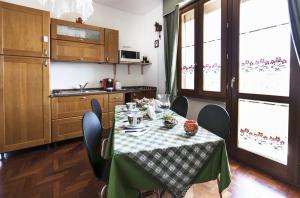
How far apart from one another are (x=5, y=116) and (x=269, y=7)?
11.9ft

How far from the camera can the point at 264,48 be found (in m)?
2.25

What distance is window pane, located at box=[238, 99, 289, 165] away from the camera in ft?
6.90

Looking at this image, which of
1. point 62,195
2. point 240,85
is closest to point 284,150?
point 240,85

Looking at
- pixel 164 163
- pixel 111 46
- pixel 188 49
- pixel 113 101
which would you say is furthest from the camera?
pixel 111 46

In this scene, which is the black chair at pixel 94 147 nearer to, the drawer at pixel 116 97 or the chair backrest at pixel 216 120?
the chair backrest at pixel 216 120

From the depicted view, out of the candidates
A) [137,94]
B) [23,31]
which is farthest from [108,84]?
[23,31]

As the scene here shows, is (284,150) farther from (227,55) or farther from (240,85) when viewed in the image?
(227,55)

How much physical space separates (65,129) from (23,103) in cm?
75

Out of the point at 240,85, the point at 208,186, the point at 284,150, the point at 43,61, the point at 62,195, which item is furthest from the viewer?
the point at 43,61

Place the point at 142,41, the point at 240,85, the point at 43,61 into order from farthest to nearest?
the point at 142,41 < the point at 43,61 < the point at 240,85

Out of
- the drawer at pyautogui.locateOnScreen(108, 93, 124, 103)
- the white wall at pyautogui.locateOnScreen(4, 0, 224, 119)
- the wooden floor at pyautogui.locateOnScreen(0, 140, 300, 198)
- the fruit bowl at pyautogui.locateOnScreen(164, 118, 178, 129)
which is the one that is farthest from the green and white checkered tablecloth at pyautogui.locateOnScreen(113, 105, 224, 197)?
the drawer at pyautogui.locateOnScreen(108, 93, 124, 103)

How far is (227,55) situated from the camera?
263 centimetres

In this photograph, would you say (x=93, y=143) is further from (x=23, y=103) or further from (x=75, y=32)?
(x=75, y=32)

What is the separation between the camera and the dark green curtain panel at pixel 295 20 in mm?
1743
